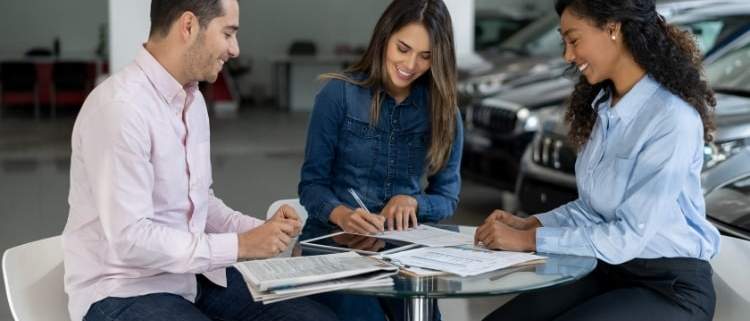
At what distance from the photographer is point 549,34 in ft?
27.7

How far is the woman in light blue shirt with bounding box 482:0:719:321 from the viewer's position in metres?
2.48

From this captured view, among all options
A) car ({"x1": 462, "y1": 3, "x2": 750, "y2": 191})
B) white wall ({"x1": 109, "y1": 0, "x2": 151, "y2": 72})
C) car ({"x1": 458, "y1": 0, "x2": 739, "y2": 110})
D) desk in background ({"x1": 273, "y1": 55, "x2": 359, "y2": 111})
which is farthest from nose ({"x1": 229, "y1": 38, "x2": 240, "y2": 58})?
desk in background ({"x1": 273, "y1": 55, "x2": 359, "y2": 111})

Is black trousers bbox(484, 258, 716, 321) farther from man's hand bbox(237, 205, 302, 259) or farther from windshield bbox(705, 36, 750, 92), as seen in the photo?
windshield bbox(705, 36, 750, 92)

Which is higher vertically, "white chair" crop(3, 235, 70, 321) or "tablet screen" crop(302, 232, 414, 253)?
"tablet screen" crop(302, 232, 414, 253)

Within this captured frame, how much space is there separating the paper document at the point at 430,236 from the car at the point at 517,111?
11.1 feet

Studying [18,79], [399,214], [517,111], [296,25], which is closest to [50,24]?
[18,79]

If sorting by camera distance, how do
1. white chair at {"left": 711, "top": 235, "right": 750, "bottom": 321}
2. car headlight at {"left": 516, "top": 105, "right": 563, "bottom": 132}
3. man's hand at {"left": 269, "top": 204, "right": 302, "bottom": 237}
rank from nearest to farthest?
man's hand at {"left": 269, "top": 204, "right": 302, "bottom": 237}
white chair at {"left": 711, "top": 235, "right": 750, "bottom": 321}
car headlight at {"left": 516, "top": 105, "right": 563, "bottom": 132}

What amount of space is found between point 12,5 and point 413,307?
54.1 feet

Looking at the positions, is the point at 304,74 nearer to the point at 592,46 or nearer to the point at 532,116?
the point at 532,116

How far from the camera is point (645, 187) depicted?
248cm

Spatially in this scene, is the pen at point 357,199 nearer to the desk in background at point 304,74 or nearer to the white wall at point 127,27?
the white wall at point 127,27

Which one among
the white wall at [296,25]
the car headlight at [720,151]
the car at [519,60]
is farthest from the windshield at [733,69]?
the white wall at [296,25]

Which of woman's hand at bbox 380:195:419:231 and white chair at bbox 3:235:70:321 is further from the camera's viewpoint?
woman's hand at bbox 380:195:419:231

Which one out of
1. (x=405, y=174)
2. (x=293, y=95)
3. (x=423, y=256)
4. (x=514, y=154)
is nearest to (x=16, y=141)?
(x=293, y=95)
